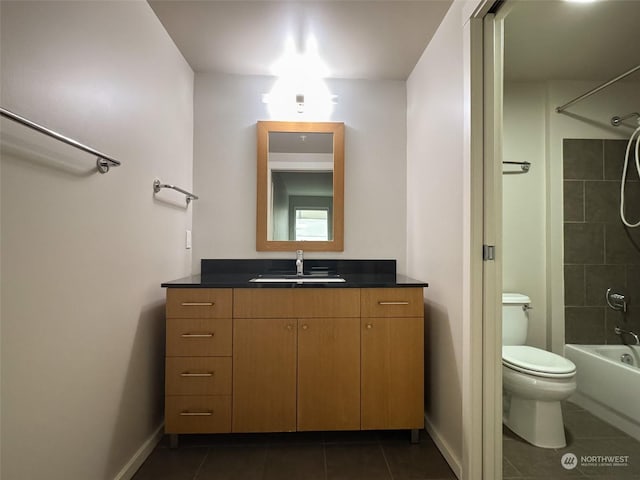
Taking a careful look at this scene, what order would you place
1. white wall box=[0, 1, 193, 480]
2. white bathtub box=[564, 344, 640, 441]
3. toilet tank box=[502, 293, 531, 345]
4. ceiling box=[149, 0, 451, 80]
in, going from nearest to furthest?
white wall box=[0, 1, 193, 480], ceiling box=[149, 0, 451, 80], white bathtub box=[564, 344, 640, 441], toilet tank box=[502, 293, 531, 345]

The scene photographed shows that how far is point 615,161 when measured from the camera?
7.79 ft

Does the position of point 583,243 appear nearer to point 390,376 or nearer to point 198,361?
point 390,376

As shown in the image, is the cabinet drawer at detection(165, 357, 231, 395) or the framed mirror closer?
the cabinet drawer at detection(165, 357, 231, 395)

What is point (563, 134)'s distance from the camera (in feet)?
7.77

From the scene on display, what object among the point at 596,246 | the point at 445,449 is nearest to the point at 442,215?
the point at 445,449

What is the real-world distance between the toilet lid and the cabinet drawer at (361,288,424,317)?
633 millimetres

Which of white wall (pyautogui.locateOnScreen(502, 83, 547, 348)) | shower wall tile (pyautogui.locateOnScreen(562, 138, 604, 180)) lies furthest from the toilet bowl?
shower wall tile (pyautogui.locateOnScreen(562, 138, 604, 180))

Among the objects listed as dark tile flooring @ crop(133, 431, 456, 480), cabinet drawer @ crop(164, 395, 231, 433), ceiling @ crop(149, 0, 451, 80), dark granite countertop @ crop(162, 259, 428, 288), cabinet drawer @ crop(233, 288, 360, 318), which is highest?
ceiling @ crop(149, 0, 451, 80)

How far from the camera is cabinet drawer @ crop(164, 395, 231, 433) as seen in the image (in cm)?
161

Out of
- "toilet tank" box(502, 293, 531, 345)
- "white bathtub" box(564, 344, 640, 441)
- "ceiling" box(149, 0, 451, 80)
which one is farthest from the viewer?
"toilet tank" box(502, 293, 531, 345)

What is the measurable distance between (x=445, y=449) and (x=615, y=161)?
2389 millimetres

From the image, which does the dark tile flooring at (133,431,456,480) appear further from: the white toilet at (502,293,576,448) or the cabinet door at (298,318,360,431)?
the white toilet at (502,293,576,448)

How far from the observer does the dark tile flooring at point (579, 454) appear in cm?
150

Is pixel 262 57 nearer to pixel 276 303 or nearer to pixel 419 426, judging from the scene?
pixel 276 303
